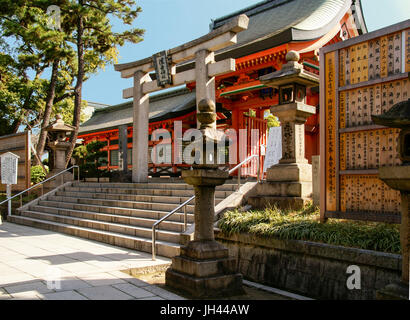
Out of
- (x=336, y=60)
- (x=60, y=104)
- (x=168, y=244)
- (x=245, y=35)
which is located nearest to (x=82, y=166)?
(x=60, y=104)

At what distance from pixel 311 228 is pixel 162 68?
8.69 metres

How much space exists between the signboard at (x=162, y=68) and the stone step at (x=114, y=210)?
4777 mm

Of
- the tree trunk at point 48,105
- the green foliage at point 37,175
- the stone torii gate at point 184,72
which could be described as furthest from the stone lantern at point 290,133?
the tree trunk at point 48,105

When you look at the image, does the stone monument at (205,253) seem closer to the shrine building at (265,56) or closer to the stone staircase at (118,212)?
the stone staircase at (118,212)

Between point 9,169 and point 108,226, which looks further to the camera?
point 9,169

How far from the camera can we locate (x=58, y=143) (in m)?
15.5

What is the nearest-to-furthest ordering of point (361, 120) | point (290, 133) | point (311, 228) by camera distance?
point (361, 120) < point (311, 228) < point (290, 133)

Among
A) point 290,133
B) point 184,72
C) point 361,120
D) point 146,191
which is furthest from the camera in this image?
point 184,72

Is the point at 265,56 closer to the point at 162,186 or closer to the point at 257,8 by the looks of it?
the point at 162,186

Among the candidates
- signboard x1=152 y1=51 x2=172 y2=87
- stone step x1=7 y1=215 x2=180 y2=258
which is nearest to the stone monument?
stone step x1=7 y1=215 x2=180 y2=258

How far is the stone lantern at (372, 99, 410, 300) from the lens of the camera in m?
3.68

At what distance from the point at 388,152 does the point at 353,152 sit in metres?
0.54

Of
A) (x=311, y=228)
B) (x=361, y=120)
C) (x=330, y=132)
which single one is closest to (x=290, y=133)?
(x=330, y=132)

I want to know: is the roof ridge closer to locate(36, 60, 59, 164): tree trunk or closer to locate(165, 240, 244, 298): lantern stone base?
locate(36, 60, 59, 164): tree trunk
